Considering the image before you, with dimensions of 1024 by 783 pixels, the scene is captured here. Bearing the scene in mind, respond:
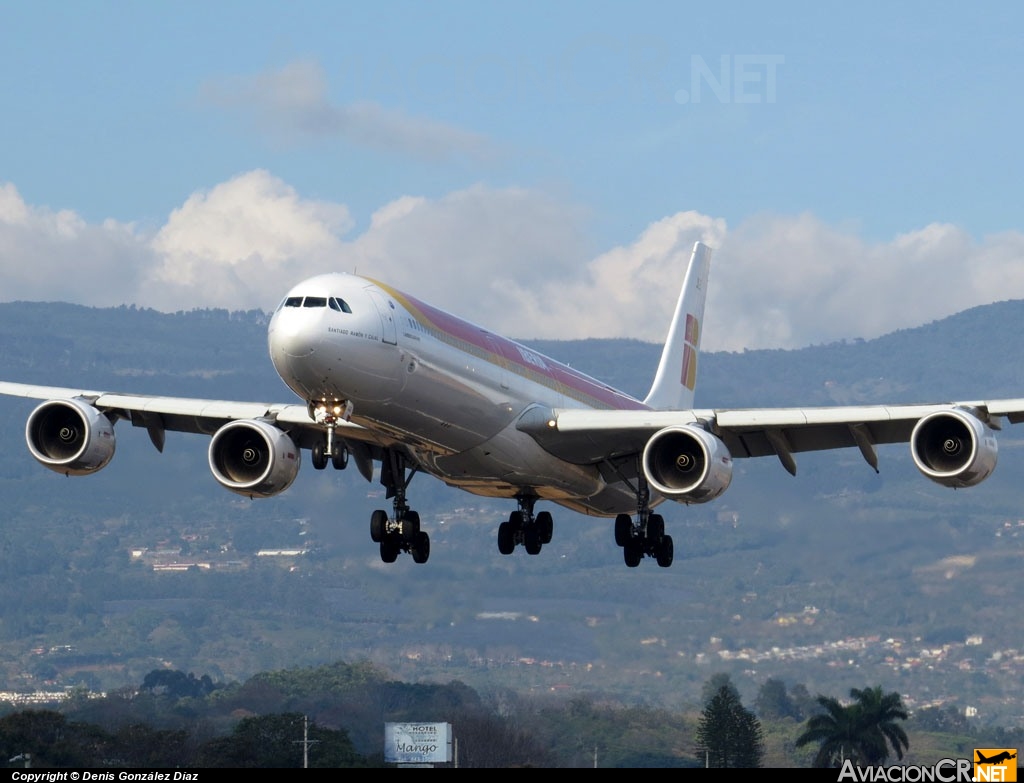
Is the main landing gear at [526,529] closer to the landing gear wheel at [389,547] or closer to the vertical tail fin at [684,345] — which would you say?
the landing gear wheel at [389,547]

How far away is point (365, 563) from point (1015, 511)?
104479mm

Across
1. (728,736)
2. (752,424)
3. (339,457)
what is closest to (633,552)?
→ (752,424)

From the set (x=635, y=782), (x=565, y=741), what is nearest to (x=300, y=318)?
(x=635, y=782)

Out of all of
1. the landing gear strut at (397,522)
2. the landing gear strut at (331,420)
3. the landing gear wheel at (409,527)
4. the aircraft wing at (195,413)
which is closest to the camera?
the landing gear strut at (331,420)

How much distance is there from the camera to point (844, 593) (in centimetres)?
12012

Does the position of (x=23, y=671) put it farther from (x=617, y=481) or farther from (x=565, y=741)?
(x=617, y=481)

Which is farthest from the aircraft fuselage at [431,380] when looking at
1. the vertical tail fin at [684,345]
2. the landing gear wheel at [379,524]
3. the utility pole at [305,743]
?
the utility pole at [305,743]

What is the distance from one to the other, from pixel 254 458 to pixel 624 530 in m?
9.76

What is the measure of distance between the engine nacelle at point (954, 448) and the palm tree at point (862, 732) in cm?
4538

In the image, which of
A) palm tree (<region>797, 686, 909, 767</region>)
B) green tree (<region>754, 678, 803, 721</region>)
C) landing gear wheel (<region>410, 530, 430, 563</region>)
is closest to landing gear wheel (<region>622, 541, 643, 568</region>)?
landing gear wheel (<region>410, 530, 430, 563</region>)

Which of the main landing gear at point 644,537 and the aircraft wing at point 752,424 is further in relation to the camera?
the main landing gear at point 644,537

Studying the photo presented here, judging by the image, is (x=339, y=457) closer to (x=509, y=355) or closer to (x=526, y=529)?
(x=509, y=355)

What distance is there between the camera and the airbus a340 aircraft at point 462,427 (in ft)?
115

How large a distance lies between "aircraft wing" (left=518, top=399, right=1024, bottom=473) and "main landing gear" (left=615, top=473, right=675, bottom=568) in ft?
8.59
